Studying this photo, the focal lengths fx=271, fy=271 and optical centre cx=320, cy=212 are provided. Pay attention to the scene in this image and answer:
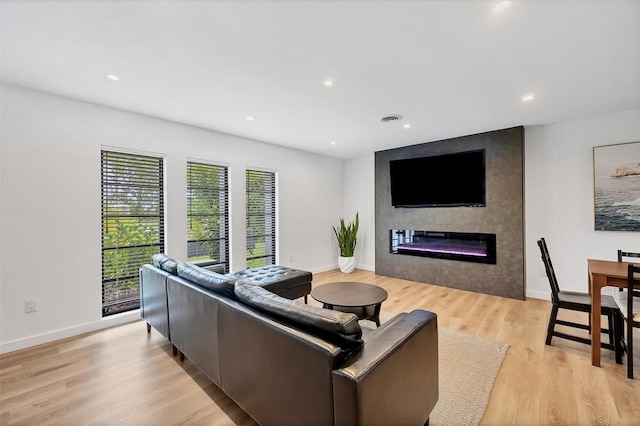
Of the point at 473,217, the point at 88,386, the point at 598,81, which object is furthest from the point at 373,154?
the point at 88,386

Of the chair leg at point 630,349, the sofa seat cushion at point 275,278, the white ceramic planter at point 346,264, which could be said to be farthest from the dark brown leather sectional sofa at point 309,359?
the white ceramic planter at point 346,264

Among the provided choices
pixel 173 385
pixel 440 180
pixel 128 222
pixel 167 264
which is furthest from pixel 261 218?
pixel 440 180

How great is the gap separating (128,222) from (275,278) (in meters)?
1.96

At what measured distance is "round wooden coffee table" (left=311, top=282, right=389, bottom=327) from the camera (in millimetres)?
2475

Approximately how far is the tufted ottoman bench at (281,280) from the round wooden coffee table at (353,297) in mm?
498

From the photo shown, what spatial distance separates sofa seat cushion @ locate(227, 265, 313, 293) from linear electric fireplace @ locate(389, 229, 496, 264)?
247 cm

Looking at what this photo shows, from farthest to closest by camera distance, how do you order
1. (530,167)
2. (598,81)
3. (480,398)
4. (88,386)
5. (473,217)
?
(473,217)
(530,167)
(598,81)
(88,386)
(480,398)

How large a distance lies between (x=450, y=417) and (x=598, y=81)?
3237 mm

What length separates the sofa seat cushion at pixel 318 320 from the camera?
1.23m

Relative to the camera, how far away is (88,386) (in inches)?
81.1

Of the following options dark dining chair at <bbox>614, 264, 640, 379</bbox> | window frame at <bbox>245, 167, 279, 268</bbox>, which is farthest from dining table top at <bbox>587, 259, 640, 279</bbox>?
window frame at <bbox>245, 167, 279, 268</bbox>

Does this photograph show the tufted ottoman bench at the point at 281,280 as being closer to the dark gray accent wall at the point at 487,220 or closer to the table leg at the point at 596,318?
the dark gray accent wall at the point at 487,220

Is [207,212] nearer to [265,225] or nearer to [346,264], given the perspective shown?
[265,225]

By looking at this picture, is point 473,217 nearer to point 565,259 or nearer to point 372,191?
point 565,259
